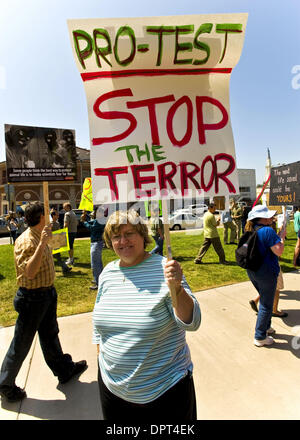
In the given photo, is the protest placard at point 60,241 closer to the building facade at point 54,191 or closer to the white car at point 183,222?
the white car at point 183,222

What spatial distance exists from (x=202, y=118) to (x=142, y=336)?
1.34m

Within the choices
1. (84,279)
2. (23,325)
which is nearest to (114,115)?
(23,325)

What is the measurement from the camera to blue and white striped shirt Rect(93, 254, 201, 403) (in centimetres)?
143

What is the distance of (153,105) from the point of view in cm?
161

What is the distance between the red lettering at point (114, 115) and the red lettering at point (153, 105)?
65 mm

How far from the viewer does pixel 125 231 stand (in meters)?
1.64

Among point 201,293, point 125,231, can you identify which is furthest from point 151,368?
point 201,293

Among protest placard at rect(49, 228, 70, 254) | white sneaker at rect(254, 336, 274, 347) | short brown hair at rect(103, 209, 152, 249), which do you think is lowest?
white sneaker at rect(254, 336, 274, 347)

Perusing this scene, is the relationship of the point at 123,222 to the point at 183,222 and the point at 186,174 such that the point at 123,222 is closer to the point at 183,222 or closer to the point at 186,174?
the point at 186,174

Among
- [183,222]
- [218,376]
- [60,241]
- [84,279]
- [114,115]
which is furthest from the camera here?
[183,222]

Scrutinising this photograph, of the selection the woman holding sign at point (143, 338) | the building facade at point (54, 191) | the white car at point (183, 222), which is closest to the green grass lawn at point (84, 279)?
the woman holding sign at point (143, 338)

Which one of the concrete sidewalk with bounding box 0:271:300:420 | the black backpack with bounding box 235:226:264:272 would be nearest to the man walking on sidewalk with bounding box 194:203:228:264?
the concrete sidewalk with bounding box 0:271:300:420

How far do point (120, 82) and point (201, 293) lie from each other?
13.9 ft

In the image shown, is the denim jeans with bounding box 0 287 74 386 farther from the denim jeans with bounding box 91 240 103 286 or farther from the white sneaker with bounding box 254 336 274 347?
the denim jeans with bounding box 91 240 103 286
